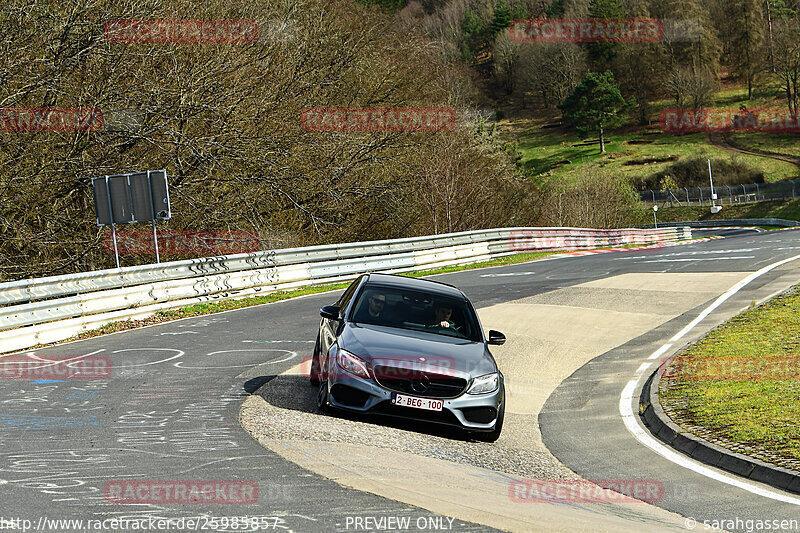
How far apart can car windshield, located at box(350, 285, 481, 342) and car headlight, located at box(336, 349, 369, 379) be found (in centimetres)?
94

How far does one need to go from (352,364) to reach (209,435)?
5.49 feet

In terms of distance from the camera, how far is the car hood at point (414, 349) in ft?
30.2

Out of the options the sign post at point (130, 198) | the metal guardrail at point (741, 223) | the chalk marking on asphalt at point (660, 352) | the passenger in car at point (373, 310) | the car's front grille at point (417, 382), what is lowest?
the metal guardrail at point (741, 223)

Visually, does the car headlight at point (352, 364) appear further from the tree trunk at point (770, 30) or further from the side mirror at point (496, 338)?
the tree trunk at point (770, 30)

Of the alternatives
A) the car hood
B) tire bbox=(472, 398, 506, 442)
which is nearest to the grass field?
the car hood

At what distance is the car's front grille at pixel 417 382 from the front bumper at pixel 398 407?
0.07 m

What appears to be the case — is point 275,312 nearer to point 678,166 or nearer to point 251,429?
point 251,429

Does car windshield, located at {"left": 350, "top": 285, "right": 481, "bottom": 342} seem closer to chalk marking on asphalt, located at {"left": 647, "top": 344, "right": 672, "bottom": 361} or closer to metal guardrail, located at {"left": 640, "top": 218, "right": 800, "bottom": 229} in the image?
chalk marking on asphalt, located at {"left": 647, "top": 344, "right": 672, "bottom": 361}

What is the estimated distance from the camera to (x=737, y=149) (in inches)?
4579

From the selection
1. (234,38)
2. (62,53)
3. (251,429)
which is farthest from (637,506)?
(234,38)

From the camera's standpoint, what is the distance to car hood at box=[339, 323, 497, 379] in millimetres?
9195

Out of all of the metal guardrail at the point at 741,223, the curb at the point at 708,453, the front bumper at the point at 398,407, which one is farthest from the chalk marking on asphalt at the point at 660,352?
the metal guardrail at the point at 741,223

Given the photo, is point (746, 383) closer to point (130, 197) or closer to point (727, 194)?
point (130, 197)

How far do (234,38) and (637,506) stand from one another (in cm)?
2542
